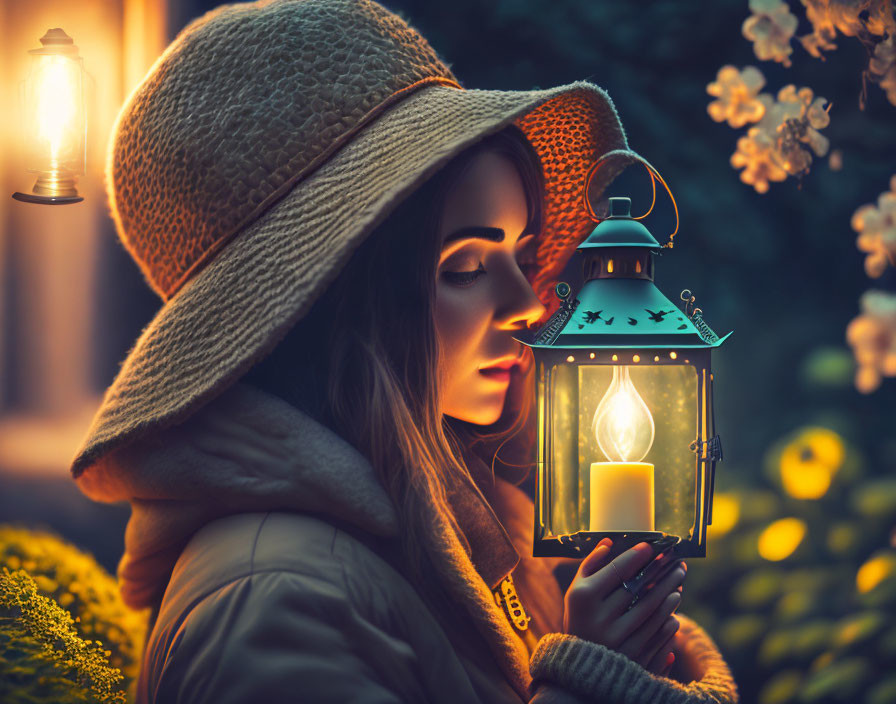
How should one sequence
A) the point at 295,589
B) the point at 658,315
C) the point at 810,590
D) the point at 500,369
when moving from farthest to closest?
1. the point at 810,590
2. the point at 500,369
3. the point at 658,315
4. the point at 295,589

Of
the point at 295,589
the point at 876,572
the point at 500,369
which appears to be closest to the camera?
the point at 295,589

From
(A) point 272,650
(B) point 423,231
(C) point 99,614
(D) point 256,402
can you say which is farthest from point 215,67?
(C) point 99,614

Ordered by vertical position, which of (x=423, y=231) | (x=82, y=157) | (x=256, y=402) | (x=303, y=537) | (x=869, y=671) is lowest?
(x=869, y=671)

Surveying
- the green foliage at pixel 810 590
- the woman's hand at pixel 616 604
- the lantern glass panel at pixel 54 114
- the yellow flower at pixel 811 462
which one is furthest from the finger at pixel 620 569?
the lantern glass panel at pixel 54 114

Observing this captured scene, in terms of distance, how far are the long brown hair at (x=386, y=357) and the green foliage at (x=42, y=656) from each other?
2.06 feet

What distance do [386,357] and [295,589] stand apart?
1.49ft

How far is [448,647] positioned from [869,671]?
1.62m

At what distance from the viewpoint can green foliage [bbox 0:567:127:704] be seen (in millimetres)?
1505

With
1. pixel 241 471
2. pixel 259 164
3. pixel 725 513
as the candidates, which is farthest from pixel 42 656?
pixel 725 513

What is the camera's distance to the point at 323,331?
156cm

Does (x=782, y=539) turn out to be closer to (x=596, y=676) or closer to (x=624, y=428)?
(x=624, y=428)

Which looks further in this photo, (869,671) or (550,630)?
(869,671)

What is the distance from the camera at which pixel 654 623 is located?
1.50m

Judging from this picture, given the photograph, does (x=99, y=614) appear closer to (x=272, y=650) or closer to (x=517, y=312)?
Answer: (x=272, y=650)
